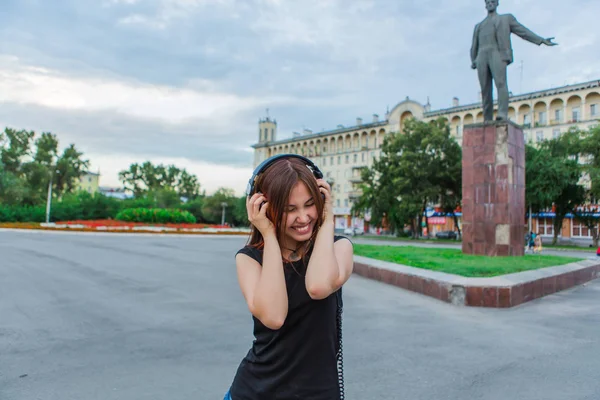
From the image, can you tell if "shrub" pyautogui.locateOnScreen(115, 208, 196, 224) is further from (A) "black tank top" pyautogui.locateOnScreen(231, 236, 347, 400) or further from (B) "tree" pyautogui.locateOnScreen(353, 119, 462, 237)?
(A) "black tank top" pyautogui.locateOnScreen(231, 236, 347, 400)

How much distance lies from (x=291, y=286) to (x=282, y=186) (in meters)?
0.35

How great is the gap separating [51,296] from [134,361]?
3.85 metres

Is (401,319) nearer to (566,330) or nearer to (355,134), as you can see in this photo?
(566,330)

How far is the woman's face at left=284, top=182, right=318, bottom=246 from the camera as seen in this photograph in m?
1.62

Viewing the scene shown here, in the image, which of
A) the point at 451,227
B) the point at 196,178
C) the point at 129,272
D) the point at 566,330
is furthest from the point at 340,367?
the point at 196,178

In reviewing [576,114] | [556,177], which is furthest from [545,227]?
[556,177]

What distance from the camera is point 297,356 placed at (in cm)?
152

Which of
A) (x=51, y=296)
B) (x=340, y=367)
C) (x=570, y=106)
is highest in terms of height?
(x=570, y=106)

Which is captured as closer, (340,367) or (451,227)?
(340,367)

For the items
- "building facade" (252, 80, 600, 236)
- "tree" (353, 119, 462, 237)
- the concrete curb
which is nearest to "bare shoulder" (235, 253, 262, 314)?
the concrete curb

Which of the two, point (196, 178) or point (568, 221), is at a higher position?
point (196, 178)

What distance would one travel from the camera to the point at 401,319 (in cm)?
568

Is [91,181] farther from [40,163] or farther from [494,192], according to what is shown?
[494,192]

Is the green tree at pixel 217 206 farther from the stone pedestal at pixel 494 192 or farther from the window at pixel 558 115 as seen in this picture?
the stone pedestal at pixel 494 192
